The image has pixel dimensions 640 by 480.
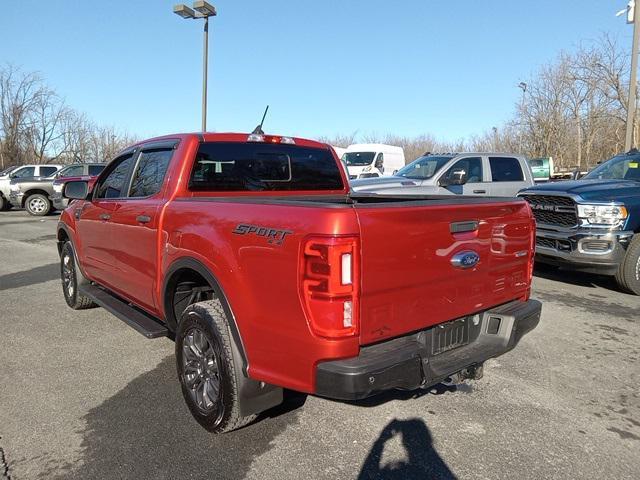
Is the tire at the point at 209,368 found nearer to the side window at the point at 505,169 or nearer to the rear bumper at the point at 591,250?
the rear bumper at the point at 591,250

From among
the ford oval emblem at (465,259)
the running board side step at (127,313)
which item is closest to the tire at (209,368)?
the running board side step at (127,313)

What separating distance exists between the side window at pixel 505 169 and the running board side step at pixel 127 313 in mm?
8210

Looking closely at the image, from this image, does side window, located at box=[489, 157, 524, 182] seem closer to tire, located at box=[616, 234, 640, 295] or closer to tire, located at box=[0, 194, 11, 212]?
tire, located at box=[616, 234, 640, 295]

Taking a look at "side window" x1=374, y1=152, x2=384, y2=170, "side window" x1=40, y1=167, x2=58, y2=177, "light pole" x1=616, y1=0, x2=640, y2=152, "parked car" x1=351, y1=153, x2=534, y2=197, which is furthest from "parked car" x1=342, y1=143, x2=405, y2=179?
"parked car" x1=351, y1=153, x2=534, y2=197

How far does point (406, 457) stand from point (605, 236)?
498 cm

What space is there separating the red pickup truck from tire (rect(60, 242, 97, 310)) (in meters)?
1.70

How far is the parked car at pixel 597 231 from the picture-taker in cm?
643

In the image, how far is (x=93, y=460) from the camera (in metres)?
2.81

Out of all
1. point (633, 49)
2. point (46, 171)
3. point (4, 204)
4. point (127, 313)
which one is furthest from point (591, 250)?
point (4, 204)

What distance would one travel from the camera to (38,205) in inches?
740

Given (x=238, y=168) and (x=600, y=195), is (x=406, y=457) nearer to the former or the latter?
(x=238, y=168)

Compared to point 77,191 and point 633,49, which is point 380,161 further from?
point 77,191

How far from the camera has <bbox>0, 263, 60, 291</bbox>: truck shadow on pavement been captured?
7.26m

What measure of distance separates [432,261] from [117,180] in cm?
334
